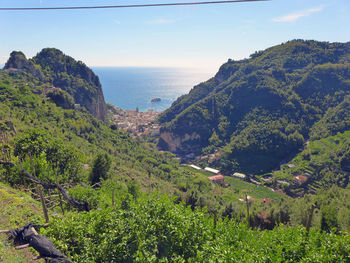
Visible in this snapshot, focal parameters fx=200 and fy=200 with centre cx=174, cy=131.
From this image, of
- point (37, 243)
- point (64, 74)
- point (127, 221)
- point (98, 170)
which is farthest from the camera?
point (64, 74)

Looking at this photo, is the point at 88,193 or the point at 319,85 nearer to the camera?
the point at 88,193

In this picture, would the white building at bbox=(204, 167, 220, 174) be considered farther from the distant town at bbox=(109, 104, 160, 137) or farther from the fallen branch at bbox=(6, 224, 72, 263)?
the fallen branch at bbox=(6, 224, 72, 263)

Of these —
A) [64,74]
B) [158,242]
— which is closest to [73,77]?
[64,74]

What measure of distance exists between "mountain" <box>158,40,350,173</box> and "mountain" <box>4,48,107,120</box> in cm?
2993

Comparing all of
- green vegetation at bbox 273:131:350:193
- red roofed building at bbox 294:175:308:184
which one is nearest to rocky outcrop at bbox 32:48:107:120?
green vegetation at bbox 273:131:350:193

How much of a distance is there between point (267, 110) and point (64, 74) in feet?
236

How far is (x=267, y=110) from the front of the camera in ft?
251

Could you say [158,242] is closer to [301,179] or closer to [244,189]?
[244,189]

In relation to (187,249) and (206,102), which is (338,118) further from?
(187,249)

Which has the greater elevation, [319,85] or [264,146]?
[319,85]

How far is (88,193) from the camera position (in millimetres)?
12320

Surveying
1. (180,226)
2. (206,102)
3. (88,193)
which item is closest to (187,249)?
(180,226)

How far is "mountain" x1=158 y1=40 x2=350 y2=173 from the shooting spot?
6481 cm

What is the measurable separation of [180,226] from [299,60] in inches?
4239
